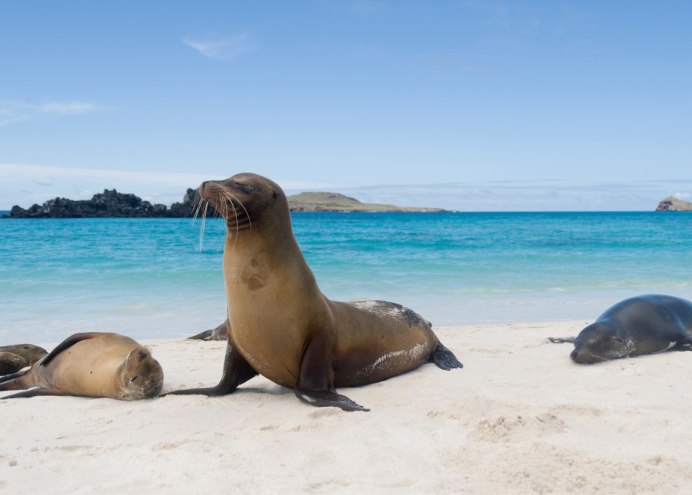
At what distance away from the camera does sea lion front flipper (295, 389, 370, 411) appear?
4074 millimetres

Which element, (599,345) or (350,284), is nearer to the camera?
(599,345)

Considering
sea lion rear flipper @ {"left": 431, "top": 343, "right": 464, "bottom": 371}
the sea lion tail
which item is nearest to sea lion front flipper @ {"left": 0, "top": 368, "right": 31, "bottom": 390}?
sea lion rear flipper @ {"left": 431, "top": 343, "right": 464, "bottom": 371}

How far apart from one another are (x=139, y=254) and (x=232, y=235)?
62.5 feet

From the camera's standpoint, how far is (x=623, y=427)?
361cm

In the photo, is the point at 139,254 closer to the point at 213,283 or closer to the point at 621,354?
the point at 213,283

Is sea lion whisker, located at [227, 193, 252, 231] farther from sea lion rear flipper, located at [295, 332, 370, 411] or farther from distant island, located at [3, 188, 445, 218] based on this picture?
distant island, located at [3, 188, 445, 218]

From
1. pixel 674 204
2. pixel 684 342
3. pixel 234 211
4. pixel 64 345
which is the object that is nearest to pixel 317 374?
pixel 234 211

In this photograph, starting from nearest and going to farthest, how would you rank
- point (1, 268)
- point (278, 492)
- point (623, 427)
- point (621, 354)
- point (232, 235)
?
point (278, 492), point (623, 427), point (232, 235), point (621, 354), point (1, 268)

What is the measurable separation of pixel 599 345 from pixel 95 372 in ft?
12.9

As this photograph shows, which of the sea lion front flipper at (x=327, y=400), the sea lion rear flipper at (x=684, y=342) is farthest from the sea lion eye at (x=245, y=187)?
the sea lion rear flipper at (x=684, y=342)

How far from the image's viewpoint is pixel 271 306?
14.0 ft

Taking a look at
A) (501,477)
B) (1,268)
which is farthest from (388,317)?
(1,268)

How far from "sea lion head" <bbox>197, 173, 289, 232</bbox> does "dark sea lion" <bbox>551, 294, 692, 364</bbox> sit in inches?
114

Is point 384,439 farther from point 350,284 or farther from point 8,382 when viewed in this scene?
point 350,284
